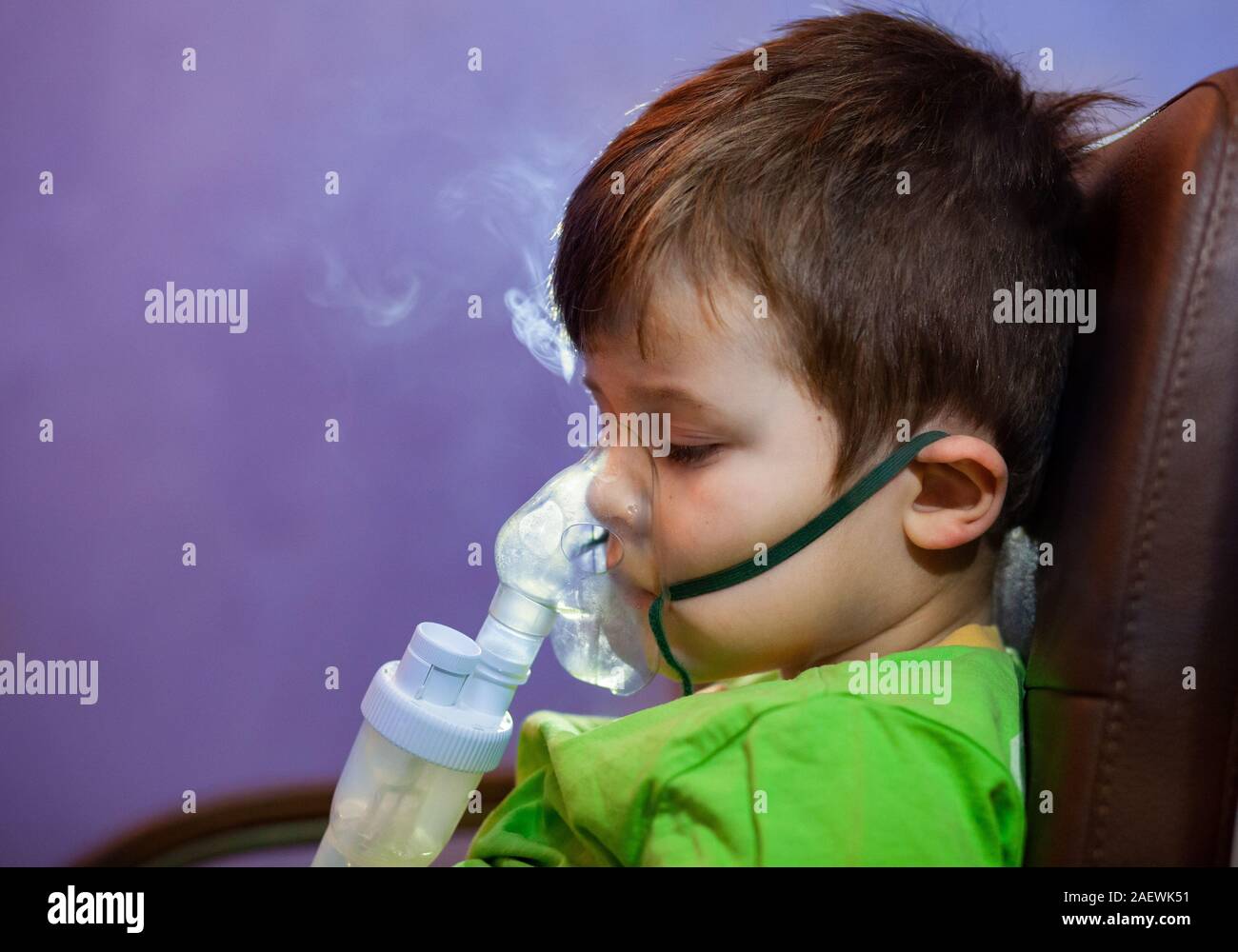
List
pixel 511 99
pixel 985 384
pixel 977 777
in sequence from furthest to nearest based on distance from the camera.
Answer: pixel 511 99 → pixel 985 384 → pixel 977 777

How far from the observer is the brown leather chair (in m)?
0.76

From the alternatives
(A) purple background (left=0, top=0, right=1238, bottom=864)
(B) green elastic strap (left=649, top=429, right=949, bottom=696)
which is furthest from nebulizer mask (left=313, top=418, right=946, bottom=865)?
(A) purple background (left=0, top=0, right=1238, bottom=864)

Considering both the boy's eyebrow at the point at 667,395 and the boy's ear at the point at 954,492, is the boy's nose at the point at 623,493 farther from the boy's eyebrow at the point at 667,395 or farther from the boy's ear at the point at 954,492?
the boy's ear at the point at 954,492

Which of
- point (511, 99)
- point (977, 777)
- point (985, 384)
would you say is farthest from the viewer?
point (511, 99)

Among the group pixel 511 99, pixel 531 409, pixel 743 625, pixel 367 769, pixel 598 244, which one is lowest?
pixel 367 769

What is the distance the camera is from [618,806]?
2.71 feet

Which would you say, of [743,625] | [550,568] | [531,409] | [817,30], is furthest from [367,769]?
[817,30]

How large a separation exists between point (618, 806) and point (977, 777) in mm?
260

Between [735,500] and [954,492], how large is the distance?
19 centimetres

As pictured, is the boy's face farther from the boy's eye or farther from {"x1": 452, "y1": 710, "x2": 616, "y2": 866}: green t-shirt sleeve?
{"x1": 452, "y1": 710, "x2": 616, "y2": 866}: green t-shirt sleeve

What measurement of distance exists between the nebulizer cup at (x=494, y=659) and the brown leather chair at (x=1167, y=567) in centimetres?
37

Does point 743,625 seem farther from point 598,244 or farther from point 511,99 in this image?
point 511,99

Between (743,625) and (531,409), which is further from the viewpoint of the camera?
(531,409)

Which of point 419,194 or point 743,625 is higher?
point 419,194
